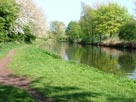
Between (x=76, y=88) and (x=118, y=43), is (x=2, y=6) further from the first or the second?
(x=118, y=43)

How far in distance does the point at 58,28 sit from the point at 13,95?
143 meters

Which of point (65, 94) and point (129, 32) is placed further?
point (129, 32)

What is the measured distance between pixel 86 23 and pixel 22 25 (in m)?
55.7

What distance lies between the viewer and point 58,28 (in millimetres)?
153750

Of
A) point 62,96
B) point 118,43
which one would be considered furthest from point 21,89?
point 118,43

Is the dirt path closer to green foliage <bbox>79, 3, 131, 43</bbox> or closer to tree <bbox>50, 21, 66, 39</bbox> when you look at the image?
green foliage <bbox>79, 3, 131, 43</bbox>

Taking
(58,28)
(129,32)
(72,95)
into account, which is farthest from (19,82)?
(58,28)

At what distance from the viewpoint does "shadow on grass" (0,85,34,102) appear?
1068 cm

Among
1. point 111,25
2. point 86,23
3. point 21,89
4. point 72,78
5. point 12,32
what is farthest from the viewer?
point 86,23

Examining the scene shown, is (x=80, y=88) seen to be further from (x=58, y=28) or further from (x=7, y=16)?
(x=58, y=28)

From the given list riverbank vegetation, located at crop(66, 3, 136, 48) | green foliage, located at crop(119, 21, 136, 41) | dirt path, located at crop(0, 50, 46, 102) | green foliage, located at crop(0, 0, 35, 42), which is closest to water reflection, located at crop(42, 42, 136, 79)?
green foliage, located at crop(0, 0, 35, 42)

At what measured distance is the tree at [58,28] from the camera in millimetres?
148775

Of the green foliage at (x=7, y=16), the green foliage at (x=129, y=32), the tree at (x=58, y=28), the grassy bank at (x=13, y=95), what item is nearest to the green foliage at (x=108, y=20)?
the green foliage at (x=129, y=32)

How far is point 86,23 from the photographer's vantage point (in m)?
94.8
